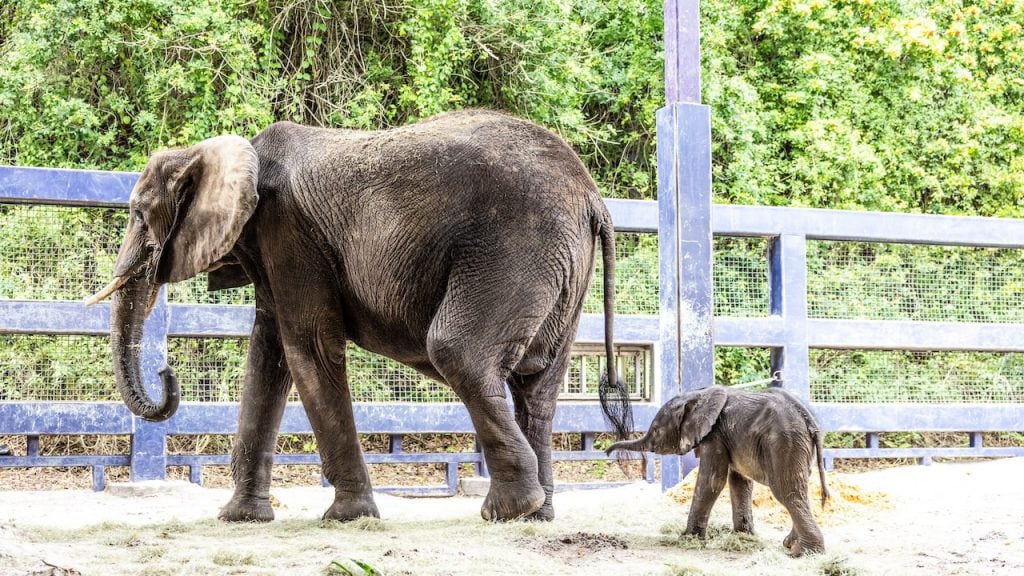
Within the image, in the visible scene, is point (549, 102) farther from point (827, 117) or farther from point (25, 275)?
point (25, 275)

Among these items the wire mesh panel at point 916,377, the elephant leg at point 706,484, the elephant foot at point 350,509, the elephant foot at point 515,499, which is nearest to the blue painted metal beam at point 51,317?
the elephant foot at point 350,509

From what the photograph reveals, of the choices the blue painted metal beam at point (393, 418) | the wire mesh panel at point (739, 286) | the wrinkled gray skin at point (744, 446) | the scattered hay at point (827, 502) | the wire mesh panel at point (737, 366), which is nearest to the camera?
the wrinkled gray skin at point (744, 446)

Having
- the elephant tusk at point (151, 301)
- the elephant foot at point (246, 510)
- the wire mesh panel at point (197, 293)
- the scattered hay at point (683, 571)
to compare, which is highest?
the wire mesh panel at point (197, 293)

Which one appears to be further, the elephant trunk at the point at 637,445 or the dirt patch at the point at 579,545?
the elephant trunk at the point at 637,445

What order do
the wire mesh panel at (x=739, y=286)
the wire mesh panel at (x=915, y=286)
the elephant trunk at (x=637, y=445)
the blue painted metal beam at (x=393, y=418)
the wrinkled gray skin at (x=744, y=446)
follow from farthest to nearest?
the wire mesh panel at (x=915, y=286)
the wire mesh panel at (x=739, y=286)
the blue painted metal beam at (x=393, y=418)
the elephant trunk at (x=637, y=445)
the wrinkled gray skin at (x=744, y=446)

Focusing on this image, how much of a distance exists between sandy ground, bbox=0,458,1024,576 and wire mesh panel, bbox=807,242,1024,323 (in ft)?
6.20

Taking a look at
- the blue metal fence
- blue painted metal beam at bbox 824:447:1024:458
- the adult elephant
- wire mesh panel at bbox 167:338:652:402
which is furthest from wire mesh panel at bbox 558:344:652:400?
the adult elephant

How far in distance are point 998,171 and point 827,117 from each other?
245 centimetres

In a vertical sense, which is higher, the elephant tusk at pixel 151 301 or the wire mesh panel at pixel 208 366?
the elephant tusk at pixel 151 301

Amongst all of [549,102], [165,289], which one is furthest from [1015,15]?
[165,289]

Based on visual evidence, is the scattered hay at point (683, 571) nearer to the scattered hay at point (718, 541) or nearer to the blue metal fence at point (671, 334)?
the scattered hay at point (718, 541)

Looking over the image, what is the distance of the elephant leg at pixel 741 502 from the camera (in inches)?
200

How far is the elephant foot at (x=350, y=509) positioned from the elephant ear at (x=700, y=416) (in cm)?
165

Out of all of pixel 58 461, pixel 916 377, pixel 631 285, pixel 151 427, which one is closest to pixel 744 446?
pixel 631 285
